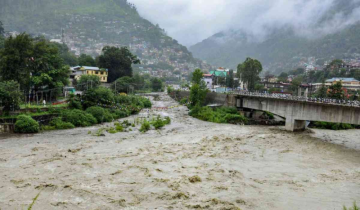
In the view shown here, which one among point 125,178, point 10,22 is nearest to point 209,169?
point 125,178

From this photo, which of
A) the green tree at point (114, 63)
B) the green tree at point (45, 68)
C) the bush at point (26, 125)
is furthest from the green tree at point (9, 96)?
the green tree at point (114, 63)

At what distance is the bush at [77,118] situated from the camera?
97.8 feet

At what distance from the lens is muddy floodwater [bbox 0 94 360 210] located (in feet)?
41.6

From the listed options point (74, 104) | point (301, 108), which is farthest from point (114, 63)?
point (301, 108)

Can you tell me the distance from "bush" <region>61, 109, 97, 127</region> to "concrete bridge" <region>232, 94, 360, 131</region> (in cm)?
2315

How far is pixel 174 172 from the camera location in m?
16.4

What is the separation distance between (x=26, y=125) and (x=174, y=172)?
55.2 feet

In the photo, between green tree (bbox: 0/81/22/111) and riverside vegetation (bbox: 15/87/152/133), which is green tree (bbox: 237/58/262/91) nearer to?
riverside vegetation (bbox: 15/87/152/133)

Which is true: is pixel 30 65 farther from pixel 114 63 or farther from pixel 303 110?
pixel 303 110

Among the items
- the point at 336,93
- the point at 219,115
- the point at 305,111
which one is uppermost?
the point at 336,93

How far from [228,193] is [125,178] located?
5.79m

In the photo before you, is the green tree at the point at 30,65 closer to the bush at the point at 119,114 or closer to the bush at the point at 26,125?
the bush at the point at 119,114

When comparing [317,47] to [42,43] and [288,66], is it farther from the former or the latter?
[42,43]

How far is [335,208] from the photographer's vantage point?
12664mm
